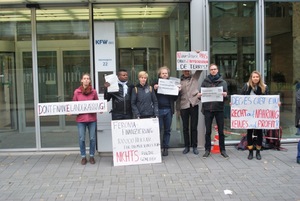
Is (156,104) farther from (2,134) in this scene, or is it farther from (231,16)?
(2,134)

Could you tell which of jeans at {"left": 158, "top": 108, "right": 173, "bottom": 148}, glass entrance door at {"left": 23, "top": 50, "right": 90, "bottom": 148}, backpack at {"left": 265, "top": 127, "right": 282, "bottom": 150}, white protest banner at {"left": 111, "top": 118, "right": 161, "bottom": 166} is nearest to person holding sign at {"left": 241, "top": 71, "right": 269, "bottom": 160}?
backpack at {"left": 265, "top": 127, "right": 282, "bottom": 150}

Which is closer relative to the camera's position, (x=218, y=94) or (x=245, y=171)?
(x=245, y=171)

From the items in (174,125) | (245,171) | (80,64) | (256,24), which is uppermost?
(256,24)

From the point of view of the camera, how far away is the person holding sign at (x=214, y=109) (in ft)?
26.6

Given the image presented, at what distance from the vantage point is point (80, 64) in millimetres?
9242

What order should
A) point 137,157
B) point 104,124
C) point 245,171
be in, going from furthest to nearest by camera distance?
point 104,124
point 137,157
point 245,171

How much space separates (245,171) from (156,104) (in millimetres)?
2198

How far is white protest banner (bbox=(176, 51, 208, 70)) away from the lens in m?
8.34

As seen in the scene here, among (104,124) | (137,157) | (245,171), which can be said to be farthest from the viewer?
(104,124)

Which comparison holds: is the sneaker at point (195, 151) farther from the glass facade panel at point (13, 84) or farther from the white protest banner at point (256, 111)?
the glass facade panel at point (13, 84)

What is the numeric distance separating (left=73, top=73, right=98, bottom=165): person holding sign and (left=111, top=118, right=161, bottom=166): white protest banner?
1.58 feet

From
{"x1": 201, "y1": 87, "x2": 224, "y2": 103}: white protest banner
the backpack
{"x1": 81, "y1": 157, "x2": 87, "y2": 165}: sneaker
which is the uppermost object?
{"x1": 201, "y1": 87, "x2": 224, "y2": 103}: white protest banner

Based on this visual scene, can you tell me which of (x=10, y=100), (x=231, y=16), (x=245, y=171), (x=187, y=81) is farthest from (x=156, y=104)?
(x=10, y=100)

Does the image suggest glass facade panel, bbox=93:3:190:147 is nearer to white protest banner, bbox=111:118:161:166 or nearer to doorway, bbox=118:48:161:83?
doorway, bbox=118:48:161:83
